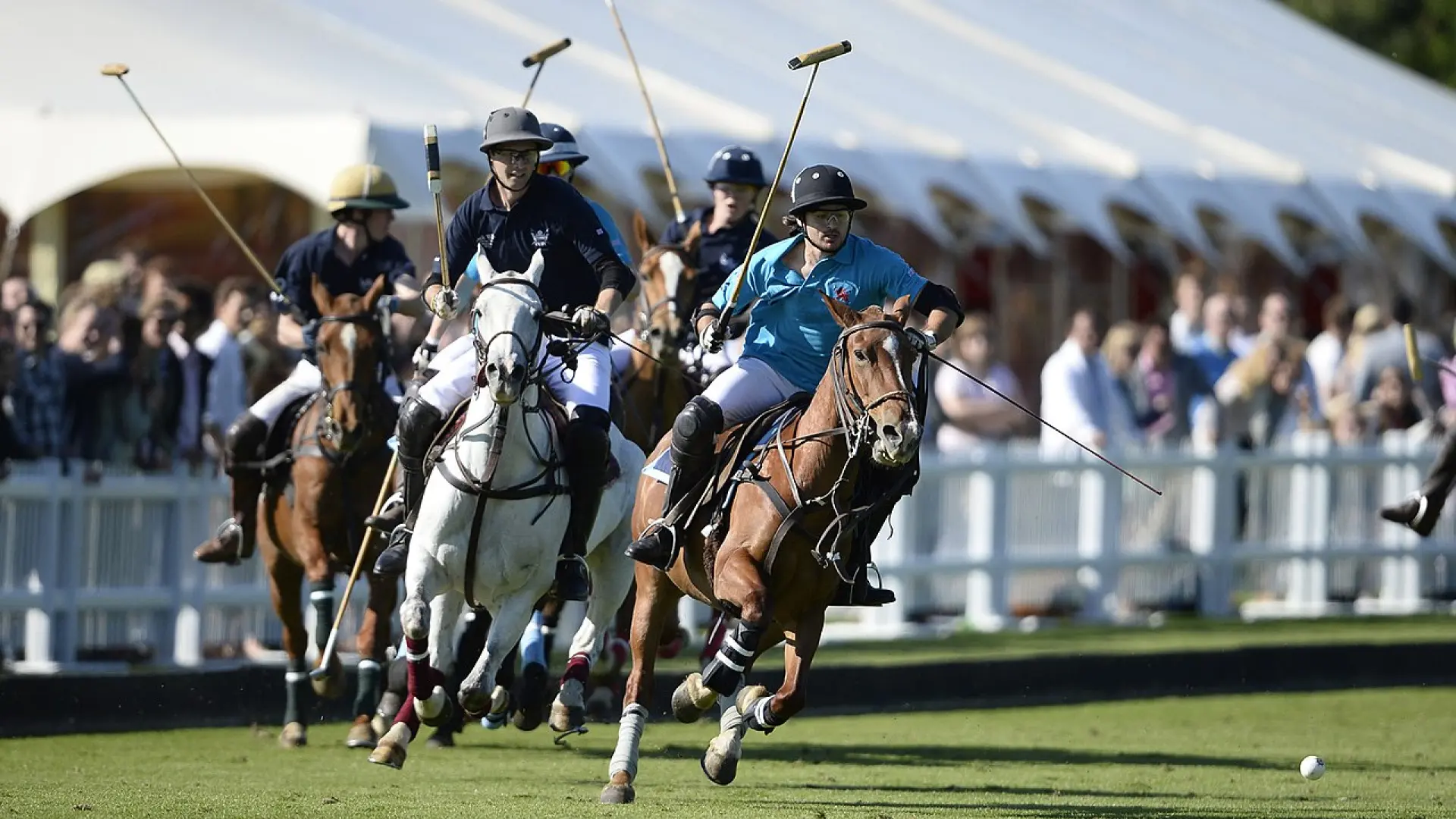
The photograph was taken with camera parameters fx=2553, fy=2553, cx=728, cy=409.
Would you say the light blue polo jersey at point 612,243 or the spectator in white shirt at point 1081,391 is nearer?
the light blue polo jersey at point 612,243

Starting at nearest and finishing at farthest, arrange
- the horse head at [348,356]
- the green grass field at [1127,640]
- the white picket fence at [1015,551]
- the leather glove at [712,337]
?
1. the leather glove at [712,337]
2. the horse head at [348,356]
3. the white picket fence at [1015,551]
4. the green grass field at [1127,640]

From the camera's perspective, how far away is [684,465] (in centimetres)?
1036

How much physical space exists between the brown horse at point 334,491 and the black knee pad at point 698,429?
241 centimetres

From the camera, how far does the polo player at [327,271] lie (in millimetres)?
12961

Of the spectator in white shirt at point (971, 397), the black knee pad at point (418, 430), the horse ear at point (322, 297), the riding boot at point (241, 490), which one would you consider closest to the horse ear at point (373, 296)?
the horse ear at point (322, 297)

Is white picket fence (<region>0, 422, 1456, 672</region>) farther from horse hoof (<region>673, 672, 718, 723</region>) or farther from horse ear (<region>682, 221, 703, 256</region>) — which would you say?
horse hoof (<region>673, 672, 718, 723</region>)

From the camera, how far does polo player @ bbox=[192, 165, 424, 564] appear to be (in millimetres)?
12961

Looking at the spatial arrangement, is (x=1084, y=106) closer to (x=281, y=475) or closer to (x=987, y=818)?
(x=281, y=475)

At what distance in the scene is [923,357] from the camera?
962 centimetres

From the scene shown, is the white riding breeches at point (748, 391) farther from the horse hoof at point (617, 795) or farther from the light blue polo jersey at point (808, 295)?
the horse hoof at point (617, 795)

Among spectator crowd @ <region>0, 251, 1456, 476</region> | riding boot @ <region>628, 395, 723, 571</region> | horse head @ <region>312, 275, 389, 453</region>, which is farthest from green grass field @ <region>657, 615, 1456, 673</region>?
riding boot @ <region>628, 395, 723, 571</region>

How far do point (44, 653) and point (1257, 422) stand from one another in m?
10.8

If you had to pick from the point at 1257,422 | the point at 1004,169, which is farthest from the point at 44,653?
the point at 1004,169

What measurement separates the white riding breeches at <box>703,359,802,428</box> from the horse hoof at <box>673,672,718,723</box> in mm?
1211
